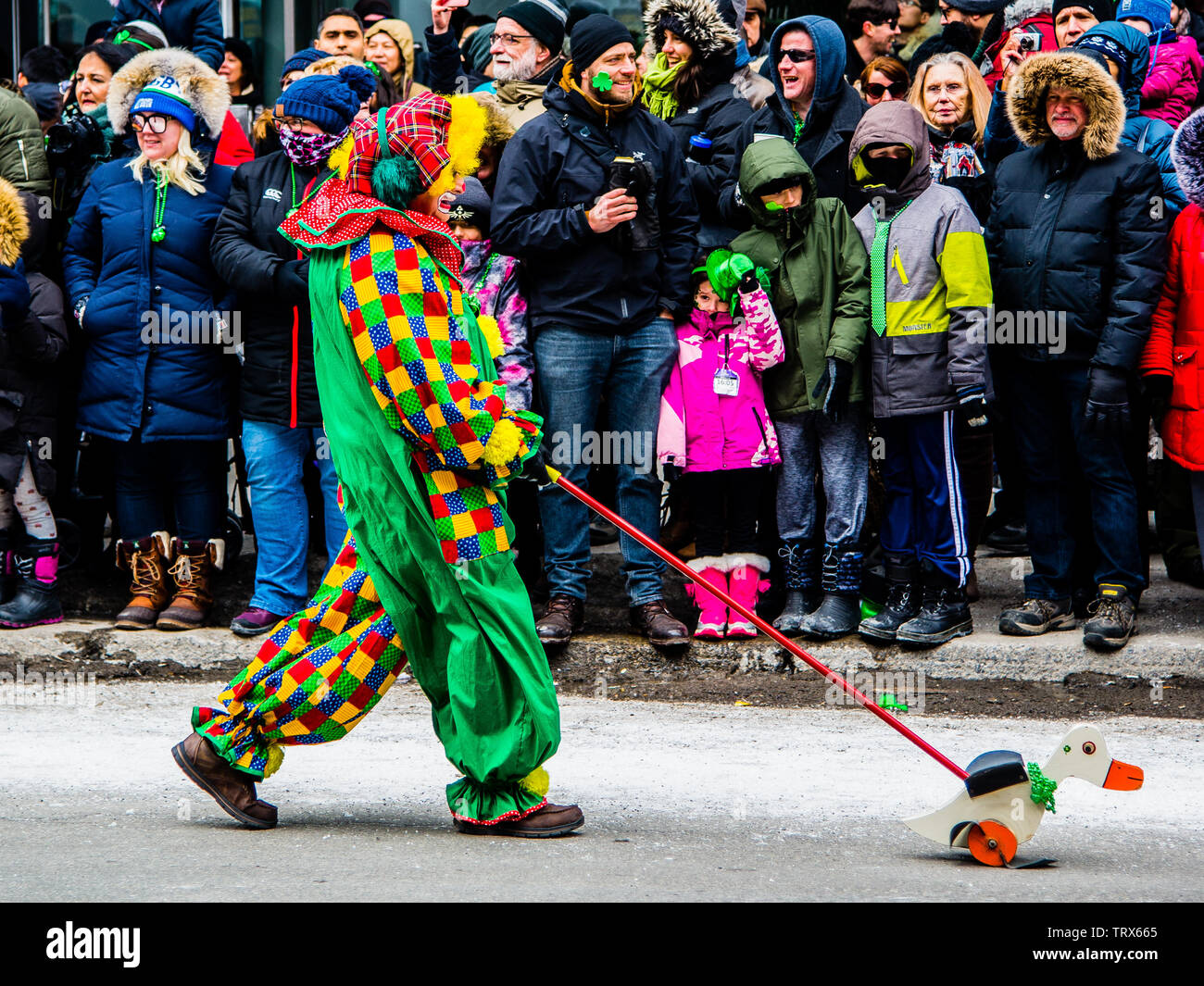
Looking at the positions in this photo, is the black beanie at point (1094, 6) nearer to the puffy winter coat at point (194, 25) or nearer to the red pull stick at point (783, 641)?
the red pull stick at point (783, 641)

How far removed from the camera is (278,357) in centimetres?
734

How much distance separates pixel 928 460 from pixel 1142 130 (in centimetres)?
208

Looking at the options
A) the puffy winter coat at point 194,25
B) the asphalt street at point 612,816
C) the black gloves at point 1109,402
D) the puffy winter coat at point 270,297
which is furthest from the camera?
the puffy winter coat at point 194,25

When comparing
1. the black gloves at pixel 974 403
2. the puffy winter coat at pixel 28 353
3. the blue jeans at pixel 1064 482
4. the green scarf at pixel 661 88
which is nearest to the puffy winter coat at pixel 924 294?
the black gloves at pixel 974 403

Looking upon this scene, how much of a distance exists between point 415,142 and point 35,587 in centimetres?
400

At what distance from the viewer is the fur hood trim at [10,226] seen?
727cm

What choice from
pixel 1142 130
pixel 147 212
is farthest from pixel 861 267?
pixel 147 212

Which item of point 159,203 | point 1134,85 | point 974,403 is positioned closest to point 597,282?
point 974,403

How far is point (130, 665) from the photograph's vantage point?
7254 millimetres

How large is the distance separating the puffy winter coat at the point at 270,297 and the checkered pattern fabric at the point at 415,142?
2.59 m

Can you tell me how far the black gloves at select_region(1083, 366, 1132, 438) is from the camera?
682 centimetres

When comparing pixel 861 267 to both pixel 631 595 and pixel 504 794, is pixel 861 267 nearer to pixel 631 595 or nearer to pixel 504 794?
pixel 631 595

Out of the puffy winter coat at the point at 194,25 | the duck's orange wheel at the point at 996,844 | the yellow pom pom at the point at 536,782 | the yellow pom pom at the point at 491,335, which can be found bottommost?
the duck's orange wheel at the point at 996,844

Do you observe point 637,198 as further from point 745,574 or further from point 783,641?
point 783,641
